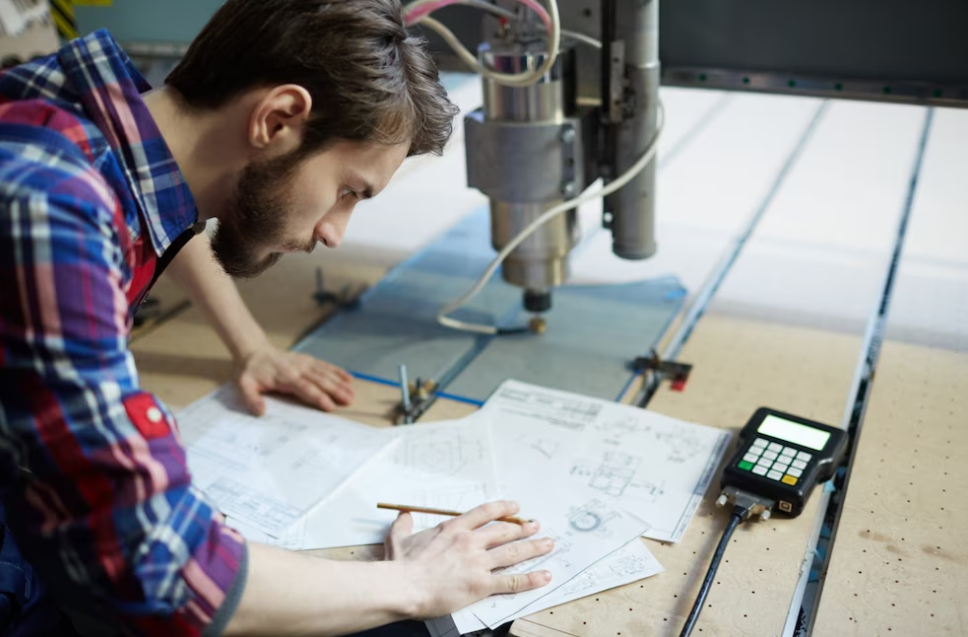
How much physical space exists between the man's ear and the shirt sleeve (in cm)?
14

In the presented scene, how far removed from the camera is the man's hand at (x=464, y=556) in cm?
90

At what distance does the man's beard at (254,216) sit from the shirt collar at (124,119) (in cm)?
6

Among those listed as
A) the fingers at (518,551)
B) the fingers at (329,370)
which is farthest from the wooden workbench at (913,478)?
the fingers at (329,370)

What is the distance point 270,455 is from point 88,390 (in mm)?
519

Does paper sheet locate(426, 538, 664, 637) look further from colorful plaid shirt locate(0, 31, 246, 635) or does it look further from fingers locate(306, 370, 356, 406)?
fingers locate(306, 370, 356, 406)

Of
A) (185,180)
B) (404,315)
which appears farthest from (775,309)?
(185,180)

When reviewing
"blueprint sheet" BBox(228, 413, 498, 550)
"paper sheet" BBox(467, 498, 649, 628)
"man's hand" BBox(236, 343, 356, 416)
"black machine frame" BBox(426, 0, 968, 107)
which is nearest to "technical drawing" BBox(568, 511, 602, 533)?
"paper sheet" BBox(467, 498, 649, 628)

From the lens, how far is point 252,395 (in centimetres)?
127

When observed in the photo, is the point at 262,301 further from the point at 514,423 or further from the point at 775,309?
the point at 775,309

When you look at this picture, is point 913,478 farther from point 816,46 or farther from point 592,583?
point 816,46

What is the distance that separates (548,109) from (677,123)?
1.22 m

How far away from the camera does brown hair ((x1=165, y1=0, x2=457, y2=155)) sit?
31.3 inches

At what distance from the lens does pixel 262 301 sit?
1566 millimetres

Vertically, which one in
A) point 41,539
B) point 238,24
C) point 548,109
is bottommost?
point 41,539
